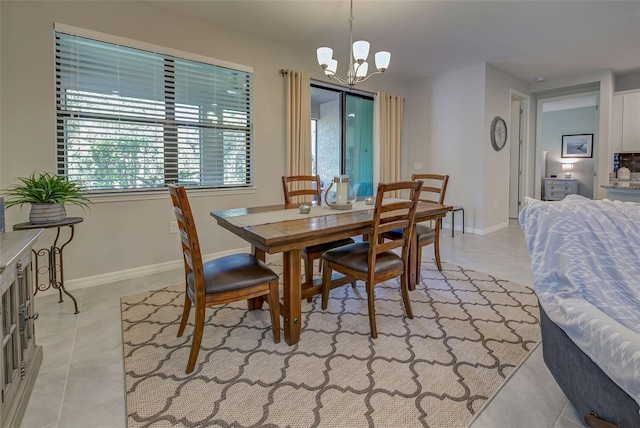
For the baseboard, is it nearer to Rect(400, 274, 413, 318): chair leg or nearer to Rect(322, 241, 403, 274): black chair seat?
Rect(322, 241, 403, 274): black chair seat

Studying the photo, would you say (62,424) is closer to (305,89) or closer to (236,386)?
(236,386)

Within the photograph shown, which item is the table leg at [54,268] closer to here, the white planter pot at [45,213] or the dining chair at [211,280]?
the white planter pot at [45,213]

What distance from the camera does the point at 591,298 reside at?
1220 mm

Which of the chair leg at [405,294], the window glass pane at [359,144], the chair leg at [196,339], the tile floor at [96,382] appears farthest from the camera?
the window glass pane at [359,144]

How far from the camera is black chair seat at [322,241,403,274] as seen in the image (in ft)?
6.88

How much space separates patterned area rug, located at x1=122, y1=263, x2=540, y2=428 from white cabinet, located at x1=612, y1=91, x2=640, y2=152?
4583 millimetres

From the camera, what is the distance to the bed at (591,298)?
101 cm

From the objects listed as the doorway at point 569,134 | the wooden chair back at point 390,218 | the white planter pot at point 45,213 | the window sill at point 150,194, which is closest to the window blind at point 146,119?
the window sill at point 150,194

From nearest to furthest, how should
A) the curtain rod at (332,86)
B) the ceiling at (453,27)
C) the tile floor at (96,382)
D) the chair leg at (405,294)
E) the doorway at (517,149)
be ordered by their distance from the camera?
the tile floor at (96,382), the chair leg at (405,294), the ceiling at (453,27), the curtain rod at (332,86), the doorway at (517,149)

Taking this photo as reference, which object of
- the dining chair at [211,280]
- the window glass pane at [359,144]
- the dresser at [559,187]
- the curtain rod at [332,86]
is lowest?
the dining chair at [211,280]

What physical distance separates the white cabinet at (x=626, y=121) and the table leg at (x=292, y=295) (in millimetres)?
6100

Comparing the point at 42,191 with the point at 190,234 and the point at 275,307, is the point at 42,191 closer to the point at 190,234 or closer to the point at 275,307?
the point at 190,234

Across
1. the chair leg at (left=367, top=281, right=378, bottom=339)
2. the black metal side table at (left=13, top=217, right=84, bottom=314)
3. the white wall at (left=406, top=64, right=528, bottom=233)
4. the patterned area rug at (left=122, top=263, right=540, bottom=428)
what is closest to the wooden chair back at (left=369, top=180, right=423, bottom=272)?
the chair leg at (left=367, top=281, right=378, bottom=339)

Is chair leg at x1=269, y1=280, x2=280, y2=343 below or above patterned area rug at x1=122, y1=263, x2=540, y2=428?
above
